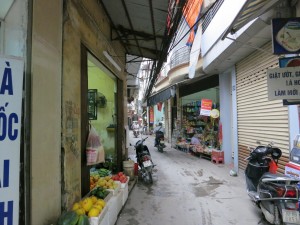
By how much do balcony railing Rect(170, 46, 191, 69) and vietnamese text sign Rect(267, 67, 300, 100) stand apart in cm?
757

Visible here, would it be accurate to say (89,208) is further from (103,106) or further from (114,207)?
(103,106)

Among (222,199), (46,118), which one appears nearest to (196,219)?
Answer: (222,199)

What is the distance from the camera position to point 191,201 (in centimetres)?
527

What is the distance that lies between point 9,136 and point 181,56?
434 inches

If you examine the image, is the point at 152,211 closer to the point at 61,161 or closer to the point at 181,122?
the point at 61,161

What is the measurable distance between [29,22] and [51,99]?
0.79 metres

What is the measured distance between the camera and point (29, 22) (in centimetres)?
229

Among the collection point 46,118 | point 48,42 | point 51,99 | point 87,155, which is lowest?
point 87,155

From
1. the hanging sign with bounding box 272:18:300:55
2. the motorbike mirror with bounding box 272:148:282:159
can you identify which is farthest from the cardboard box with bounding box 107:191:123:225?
the hanging sign with bounding box 272:18:300:55

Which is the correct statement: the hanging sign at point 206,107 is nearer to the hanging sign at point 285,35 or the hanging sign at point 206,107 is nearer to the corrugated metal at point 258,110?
the corrugated metal at point 258,110

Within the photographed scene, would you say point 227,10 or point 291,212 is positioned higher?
point 227,10

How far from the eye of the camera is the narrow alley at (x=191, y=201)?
4.28 meters

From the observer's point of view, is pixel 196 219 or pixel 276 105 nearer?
pixel 196 219

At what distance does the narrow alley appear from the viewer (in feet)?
14.0
